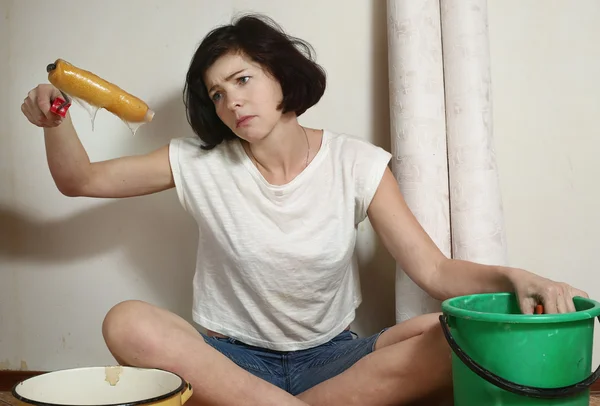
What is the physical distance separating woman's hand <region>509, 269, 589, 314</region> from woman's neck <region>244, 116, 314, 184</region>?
1.63ft

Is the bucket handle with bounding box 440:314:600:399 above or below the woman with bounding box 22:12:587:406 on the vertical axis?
below

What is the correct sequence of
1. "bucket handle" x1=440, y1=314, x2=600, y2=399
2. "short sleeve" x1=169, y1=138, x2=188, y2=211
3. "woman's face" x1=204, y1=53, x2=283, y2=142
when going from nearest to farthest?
"bucket handle" x1=440, y1=314, x2=600, y2=399, "woman's face" x1=204, y1=53, x2=283, y2=142, "short sleeve" x1=169, y1=138, x2=188, y2=211

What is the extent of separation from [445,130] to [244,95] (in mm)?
466

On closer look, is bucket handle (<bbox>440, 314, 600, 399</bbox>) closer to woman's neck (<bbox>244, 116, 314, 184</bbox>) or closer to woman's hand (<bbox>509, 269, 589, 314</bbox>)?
woman's hand (<bbox>509, 269, 589, 314</bbox>)

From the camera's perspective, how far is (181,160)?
1.32 meters

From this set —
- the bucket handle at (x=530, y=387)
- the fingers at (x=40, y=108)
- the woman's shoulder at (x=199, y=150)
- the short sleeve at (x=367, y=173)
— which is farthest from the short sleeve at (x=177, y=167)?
the bucket handle at (x=530, y=387)

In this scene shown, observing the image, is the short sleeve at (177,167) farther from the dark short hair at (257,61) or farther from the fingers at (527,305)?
the fingers at (527,305)

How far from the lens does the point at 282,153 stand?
4.28 ft

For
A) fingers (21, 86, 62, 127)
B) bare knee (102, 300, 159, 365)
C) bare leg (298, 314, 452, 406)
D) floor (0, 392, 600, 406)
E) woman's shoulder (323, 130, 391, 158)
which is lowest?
floor (0, 392, 600, 406)

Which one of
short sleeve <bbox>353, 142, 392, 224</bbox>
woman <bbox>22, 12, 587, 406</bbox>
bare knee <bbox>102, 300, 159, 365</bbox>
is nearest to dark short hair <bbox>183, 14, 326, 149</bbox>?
woman <bbox>22, 12, 587, 406</bbox>

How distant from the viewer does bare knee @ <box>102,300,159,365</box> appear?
1.03 meters

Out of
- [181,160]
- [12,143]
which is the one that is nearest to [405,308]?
[181,160]

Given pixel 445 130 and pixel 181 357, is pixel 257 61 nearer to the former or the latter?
pixel 445 130

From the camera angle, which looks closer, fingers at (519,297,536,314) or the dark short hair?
fingers at (519,297,536,314)
